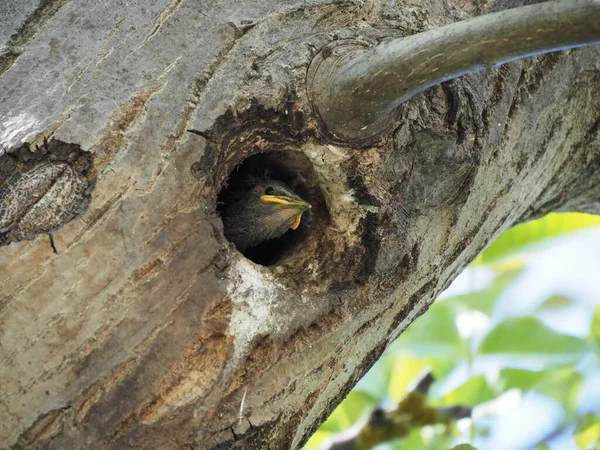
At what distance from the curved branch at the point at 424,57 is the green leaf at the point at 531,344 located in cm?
175

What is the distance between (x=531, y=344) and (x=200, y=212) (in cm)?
208

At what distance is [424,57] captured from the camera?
1.97 metres

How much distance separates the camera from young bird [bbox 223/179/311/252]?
333 cm

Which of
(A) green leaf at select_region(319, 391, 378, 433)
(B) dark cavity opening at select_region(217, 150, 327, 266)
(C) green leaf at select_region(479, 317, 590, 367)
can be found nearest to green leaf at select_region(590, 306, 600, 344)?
(C) green leaf at select_region(479, 317, 590, 367)

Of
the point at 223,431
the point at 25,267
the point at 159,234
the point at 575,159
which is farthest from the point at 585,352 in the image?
the point at 25,267

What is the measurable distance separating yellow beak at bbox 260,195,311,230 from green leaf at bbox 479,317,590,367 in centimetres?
110

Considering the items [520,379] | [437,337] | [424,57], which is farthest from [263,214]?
[424,57]

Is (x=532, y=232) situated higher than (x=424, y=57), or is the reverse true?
(x=424, y=57)

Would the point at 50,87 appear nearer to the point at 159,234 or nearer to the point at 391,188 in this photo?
the point at 159,234

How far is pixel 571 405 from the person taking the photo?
396 centimetres

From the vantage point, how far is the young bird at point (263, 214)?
3332 millimetres

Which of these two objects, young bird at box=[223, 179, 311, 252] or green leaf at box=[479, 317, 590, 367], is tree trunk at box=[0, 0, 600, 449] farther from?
green leaf at box=[479, 317, 590, 367]

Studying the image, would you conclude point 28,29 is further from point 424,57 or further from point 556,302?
point 556,302

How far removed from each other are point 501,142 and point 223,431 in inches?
52.0
